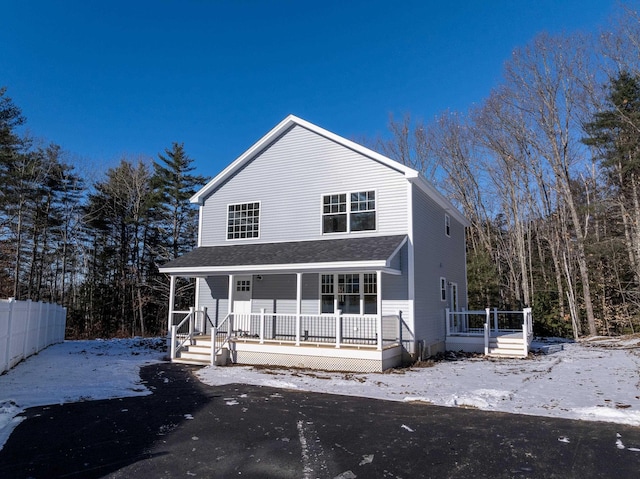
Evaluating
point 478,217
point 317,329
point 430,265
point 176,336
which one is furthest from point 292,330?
point 478,217

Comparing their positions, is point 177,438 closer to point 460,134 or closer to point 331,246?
point 331,246

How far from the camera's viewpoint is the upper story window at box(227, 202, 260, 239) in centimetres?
1467

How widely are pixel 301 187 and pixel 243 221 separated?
256 cm

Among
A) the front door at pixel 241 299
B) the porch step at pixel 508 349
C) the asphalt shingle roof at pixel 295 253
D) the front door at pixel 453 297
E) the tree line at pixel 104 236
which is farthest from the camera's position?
the tree line at pixel 104 236

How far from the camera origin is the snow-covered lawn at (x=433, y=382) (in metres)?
6.80

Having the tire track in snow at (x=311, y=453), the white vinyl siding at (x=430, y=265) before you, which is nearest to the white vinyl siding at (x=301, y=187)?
the white vinyl siding at (x=430, y=265)

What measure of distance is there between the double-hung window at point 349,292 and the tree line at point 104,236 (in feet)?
52.3

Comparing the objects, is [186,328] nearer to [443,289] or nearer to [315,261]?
[315,261]

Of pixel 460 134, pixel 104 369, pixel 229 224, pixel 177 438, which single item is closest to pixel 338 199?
pixel 229 224

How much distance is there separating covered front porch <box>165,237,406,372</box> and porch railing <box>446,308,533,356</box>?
151 inches

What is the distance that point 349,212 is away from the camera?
43.2 feet

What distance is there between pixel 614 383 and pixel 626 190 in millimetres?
15552

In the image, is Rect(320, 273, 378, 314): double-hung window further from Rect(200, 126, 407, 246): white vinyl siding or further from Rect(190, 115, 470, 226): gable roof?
Rect(190, 115, 470, 226): gable roof

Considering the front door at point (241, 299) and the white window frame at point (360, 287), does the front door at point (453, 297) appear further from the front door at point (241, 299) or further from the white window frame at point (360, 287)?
the front door at point (241, 299)
